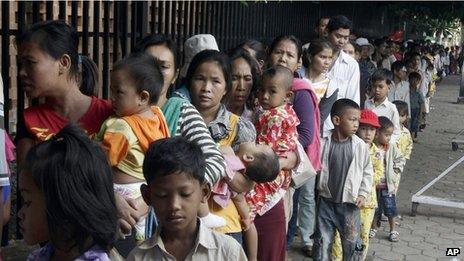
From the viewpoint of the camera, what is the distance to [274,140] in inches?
166

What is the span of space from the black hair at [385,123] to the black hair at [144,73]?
397cm

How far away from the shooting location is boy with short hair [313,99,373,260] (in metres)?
5.66

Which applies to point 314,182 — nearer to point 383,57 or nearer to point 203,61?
point 203,61

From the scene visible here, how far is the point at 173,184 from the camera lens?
8.57 feet

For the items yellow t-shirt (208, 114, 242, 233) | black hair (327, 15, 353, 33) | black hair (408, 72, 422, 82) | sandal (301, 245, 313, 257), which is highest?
black hair (327, 15, 353, 33)

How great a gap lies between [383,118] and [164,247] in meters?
4.78

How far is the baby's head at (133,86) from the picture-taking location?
10.3 feet

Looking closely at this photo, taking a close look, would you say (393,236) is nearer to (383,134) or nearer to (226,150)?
(383,134)

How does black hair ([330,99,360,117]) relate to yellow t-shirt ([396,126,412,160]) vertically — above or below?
above

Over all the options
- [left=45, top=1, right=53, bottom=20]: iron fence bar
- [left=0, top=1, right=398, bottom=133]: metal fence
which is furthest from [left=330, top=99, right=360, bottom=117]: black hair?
[left=45, top=1, right=53, bottom=20]: iron fence bar

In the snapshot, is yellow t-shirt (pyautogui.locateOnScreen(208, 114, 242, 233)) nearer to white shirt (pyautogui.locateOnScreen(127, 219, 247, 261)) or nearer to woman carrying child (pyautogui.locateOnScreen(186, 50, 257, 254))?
woman carrying child (pyautogui.locateOnScreen(186, 50, 257, 254))

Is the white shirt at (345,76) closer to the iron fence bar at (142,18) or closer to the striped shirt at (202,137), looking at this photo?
the iron fence bar at (142,18)

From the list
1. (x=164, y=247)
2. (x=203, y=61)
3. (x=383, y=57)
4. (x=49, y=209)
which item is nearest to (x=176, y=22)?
(x=203, y=61)

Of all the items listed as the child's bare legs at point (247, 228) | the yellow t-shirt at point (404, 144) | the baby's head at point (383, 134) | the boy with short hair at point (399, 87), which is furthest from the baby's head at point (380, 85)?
the child's bare legs at point (247, 228)
